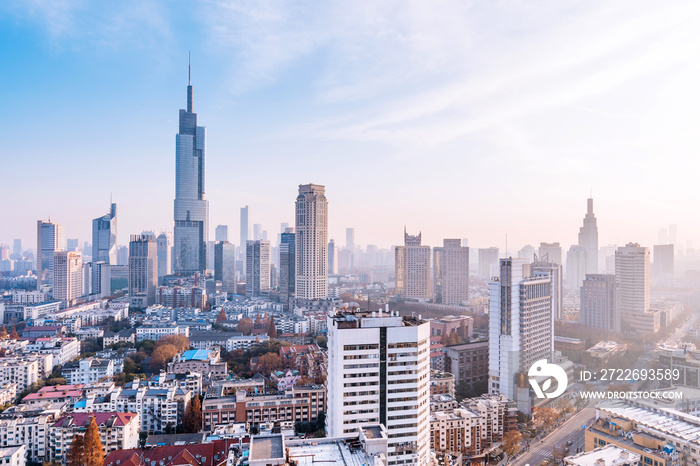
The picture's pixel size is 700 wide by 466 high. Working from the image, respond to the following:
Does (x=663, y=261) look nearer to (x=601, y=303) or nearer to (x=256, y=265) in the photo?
(x=601, y=303)

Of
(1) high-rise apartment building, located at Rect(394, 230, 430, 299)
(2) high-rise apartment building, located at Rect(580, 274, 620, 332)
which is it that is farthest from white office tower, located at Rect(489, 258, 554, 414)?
(1) high-rise apartment building, located at Rect(394, 230, 430, 299)

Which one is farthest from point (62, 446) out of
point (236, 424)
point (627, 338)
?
point (627, 338)

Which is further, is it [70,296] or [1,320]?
[70,296]

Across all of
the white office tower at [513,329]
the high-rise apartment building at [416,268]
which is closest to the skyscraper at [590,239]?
the high-rise apartment building at [416,268]

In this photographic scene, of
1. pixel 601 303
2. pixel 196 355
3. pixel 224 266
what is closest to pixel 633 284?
pixel 601 303

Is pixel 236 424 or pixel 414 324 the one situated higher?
pixel 414 324

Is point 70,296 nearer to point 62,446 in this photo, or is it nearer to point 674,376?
point 62,446
